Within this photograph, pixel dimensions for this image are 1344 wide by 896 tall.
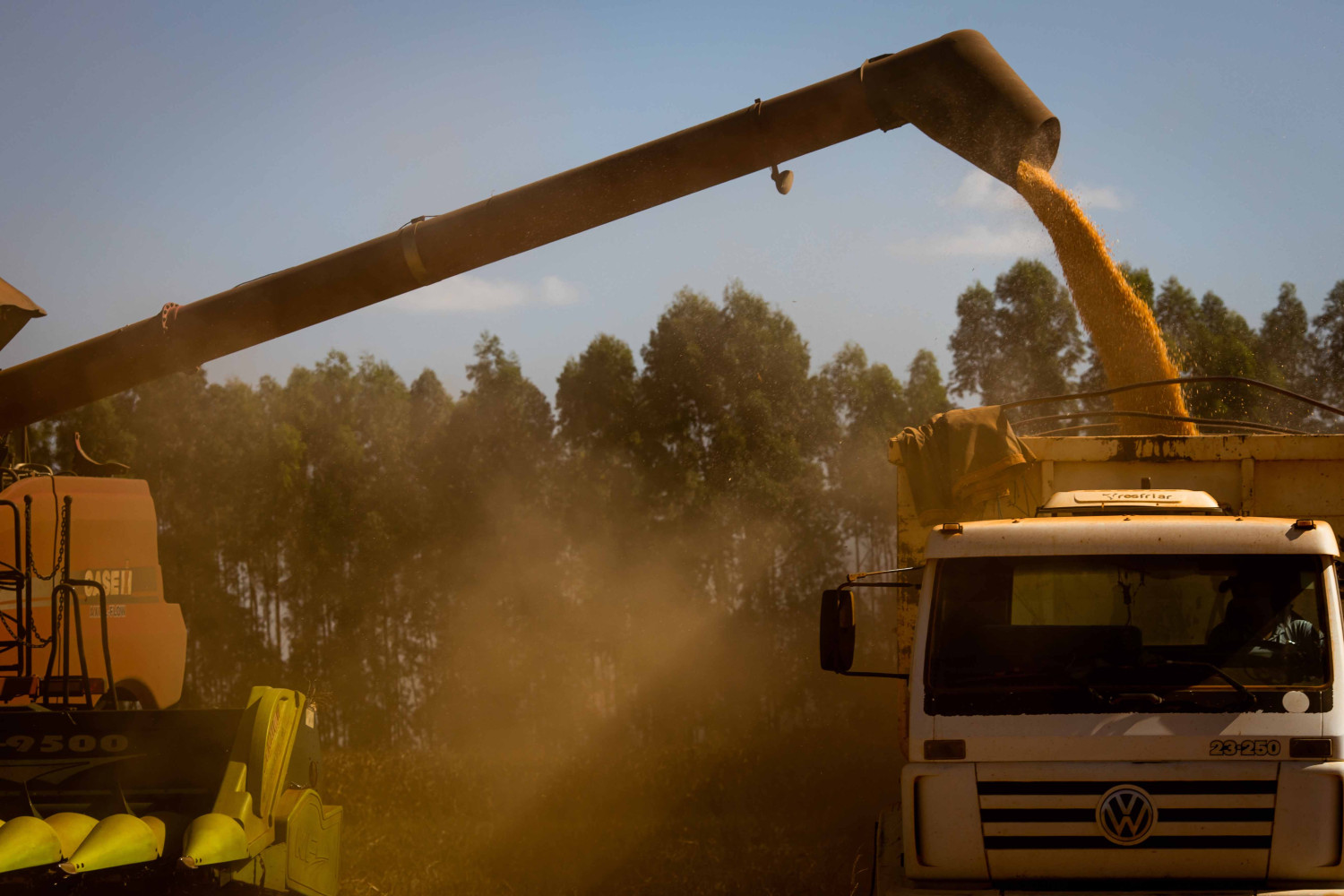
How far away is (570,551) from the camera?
2033cm

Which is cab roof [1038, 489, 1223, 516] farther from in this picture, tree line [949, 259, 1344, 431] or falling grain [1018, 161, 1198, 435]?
tree line [949, 259, 1344, 431]

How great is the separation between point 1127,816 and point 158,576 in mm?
7493

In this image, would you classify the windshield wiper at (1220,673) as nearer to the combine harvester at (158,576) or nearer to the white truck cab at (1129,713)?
the white truck cab at (1129,713)

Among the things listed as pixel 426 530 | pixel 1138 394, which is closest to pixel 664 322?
pixel 426 530

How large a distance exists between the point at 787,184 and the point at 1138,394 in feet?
8.89

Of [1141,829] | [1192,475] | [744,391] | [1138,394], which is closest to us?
[1141,829]

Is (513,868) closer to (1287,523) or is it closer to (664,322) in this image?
(1287,523)

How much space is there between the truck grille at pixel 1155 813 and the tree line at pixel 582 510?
11.9 m

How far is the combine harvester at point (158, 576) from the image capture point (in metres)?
5.08

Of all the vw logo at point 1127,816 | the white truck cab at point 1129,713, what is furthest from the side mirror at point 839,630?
the vw logo at point 1127,816

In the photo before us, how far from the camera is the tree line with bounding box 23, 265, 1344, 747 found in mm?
18828

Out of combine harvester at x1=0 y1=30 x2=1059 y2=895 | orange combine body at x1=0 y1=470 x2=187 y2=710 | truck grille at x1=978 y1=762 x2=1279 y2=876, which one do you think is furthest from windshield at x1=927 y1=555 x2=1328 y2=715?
orange combine body at x1=0 y1=470 x2=187 y2=710

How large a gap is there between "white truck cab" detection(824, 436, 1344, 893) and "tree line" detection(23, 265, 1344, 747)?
38.4 feet

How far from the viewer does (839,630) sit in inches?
176
